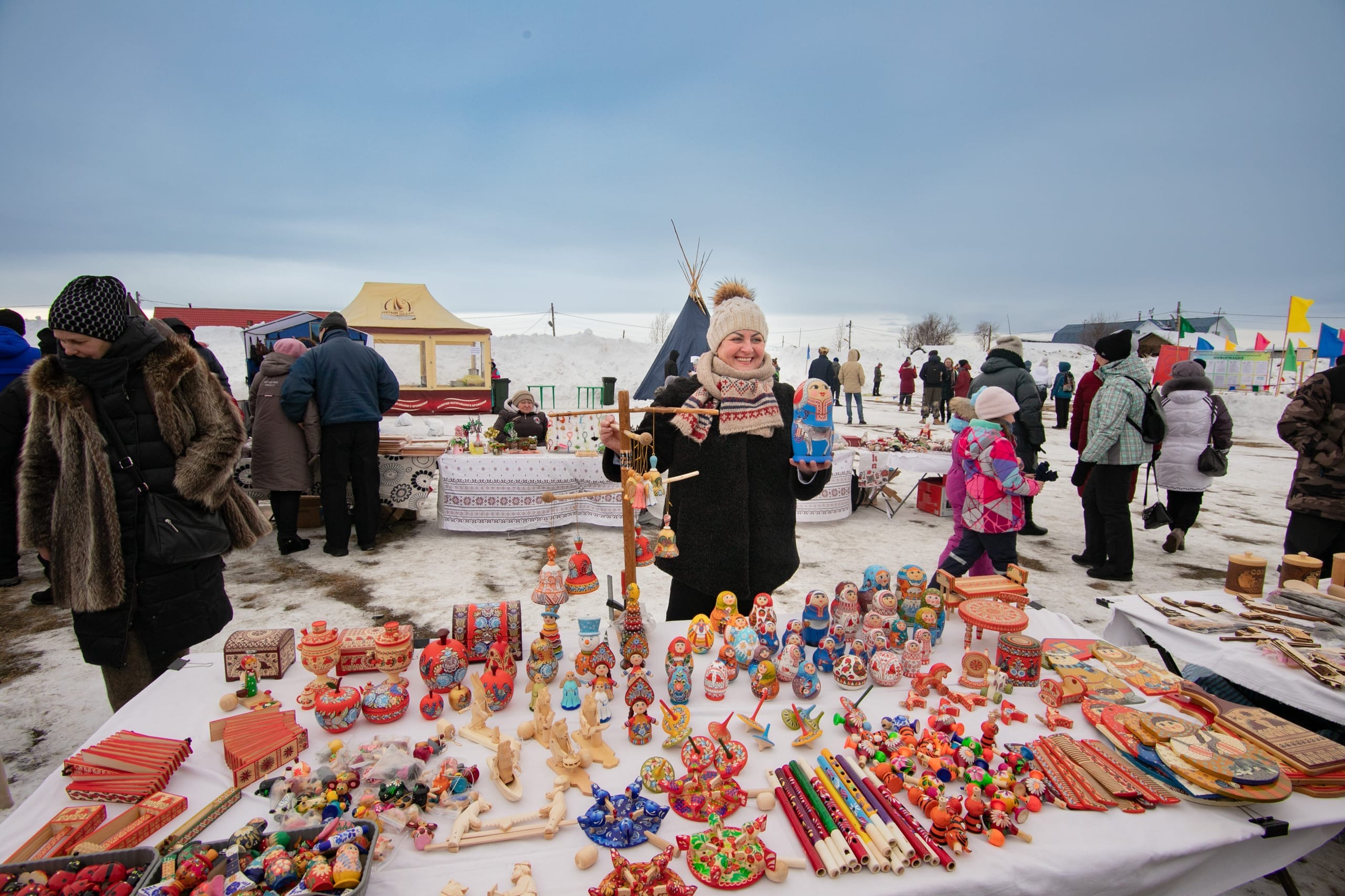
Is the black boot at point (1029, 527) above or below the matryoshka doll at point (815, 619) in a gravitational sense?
below

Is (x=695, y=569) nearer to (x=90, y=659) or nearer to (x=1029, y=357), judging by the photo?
(x=90, y=659)

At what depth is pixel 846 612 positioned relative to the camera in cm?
223

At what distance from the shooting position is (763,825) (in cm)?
134

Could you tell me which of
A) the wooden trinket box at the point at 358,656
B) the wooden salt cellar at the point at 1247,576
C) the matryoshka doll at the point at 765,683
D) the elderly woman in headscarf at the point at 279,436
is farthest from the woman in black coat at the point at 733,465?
the elderly woman in headscarf at the point at 279,436

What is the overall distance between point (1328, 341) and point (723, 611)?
63.5ft

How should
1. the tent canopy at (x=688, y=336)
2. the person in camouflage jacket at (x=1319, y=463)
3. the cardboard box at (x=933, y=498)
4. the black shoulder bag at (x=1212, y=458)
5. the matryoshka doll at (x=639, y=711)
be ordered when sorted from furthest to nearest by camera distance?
the tent canopy at (x=688, y=336), the cardboard box at (x=933, y=498), the black shoulder bag at (x=1212, y=458), the person in camouflage jacket at (x=1319, y=463), the matryoshka doll at (x=639, y=711)

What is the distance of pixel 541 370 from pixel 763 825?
22.1 meters

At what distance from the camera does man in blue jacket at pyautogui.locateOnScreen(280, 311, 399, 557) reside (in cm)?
511

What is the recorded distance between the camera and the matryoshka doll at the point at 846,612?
2.18 m

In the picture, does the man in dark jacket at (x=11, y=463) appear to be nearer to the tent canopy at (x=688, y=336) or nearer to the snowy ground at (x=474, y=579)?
the snowy ground at (x=474, y=579)

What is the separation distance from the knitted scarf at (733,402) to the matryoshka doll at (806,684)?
2.81 feet

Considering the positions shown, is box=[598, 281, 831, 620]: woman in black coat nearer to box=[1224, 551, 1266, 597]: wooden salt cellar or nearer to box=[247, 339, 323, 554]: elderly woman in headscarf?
box=[1224, 551, 1266, 597]: wooden salt cellar

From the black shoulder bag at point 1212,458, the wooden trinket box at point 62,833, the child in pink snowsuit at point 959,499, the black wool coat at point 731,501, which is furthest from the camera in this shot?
the black shoulder bag at point 1212,458

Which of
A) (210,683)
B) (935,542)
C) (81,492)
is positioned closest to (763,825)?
(210,683)
